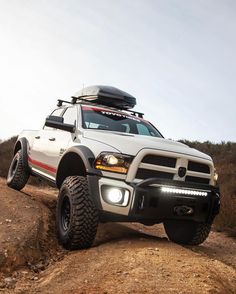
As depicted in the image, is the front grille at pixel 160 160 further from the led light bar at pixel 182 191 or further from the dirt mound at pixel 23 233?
the dirt mound at pixel 23 233

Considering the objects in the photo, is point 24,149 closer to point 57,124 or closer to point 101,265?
point 57,124

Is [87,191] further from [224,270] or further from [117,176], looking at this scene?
Result: [224,270]

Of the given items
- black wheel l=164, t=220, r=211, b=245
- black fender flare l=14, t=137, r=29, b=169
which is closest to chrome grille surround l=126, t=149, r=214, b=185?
black wheel l=164, t=220, r=211, b=245

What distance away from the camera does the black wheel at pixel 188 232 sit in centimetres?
589

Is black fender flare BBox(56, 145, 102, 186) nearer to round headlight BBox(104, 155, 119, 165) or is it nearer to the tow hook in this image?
round headlight BBox(104, 155, 119, 165)

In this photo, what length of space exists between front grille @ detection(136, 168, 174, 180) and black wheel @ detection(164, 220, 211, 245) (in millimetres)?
796

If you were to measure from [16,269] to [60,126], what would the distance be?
2.17 m

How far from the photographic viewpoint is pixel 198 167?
5.36m

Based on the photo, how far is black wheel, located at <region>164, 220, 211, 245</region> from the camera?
589cm

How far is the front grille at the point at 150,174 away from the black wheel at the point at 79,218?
676 mm

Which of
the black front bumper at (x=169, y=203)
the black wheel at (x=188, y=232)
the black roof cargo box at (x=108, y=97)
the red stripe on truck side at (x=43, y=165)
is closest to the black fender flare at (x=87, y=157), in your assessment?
the black front bumper at (x=169, y=203)

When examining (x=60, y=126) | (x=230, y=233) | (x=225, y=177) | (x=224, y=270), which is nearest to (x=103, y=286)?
(x=224, y=270)

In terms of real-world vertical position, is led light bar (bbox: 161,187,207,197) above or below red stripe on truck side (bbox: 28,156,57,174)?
above

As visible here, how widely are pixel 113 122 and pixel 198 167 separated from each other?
1.67 m
